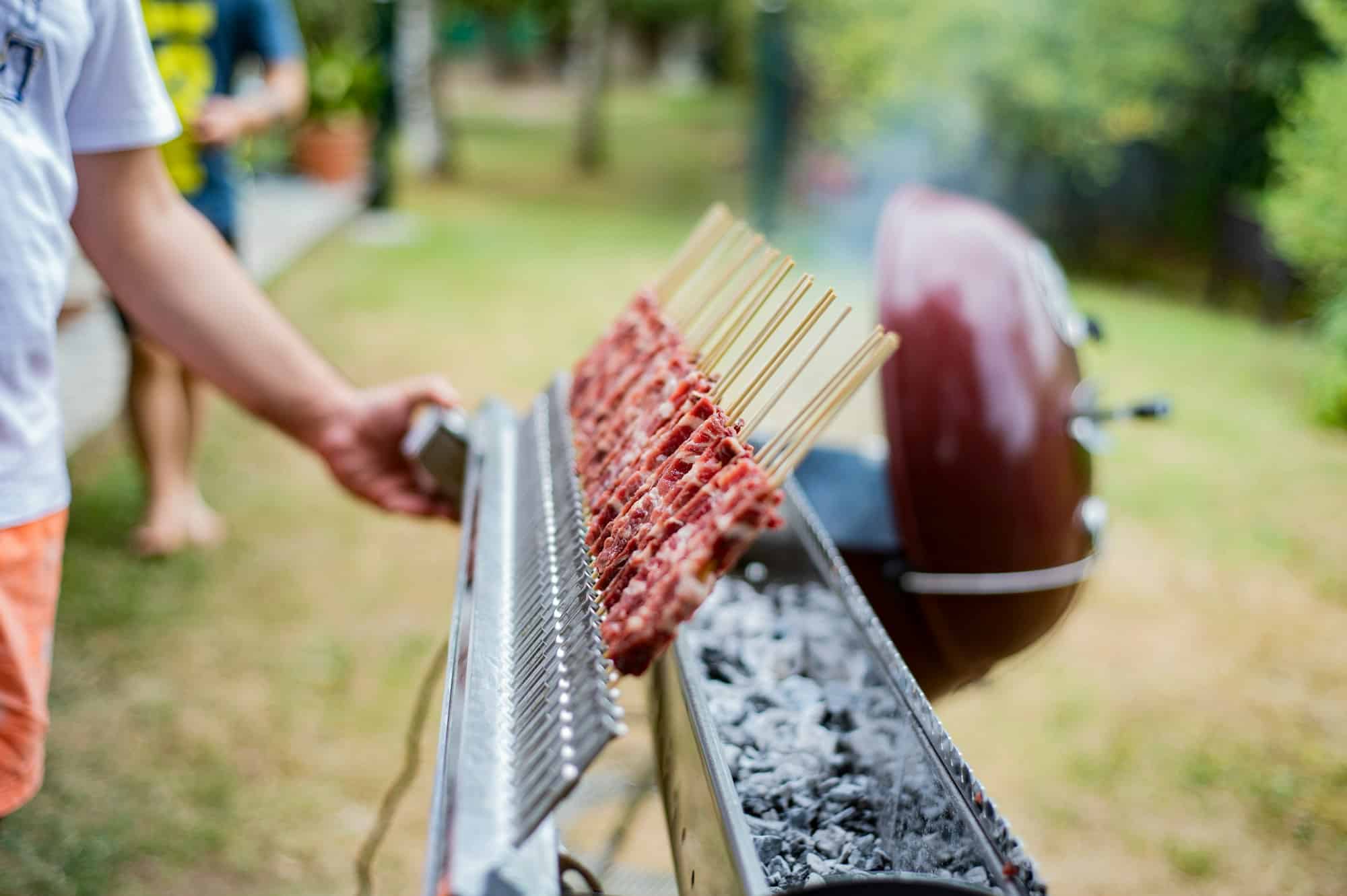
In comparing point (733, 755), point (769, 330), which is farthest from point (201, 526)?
point (769, 330)

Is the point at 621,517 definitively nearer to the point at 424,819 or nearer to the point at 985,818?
the point at 985,818

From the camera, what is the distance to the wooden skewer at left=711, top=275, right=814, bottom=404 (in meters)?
1.42

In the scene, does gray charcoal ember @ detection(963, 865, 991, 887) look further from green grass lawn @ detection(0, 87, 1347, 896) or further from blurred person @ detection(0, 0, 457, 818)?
green grass lawn @ detection(0, 87, 1347, 896)

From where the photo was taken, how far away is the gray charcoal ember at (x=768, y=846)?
63.6 inches

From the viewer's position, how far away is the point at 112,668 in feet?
13.3

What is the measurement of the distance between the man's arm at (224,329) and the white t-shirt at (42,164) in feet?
0.40

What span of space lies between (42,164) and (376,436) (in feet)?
2.92

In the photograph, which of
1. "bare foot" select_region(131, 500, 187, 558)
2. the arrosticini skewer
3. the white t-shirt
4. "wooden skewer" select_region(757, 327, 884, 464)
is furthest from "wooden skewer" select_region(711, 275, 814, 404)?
"bare foot" select_region(131, 500, 187, 558)

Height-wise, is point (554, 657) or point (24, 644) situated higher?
point (554, 657)

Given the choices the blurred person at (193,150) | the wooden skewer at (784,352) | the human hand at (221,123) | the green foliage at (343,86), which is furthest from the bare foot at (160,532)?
the green foliage at (343,86)

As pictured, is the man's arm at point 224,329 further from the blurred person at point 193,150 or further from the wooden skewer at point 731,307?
the blurred person at point 193,150

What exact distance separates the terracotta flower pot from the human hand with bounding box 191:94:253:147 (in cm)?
827

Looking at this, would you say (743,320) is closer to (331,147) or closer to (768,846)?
(768,846)

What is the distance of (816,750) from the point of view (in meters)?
1.96
